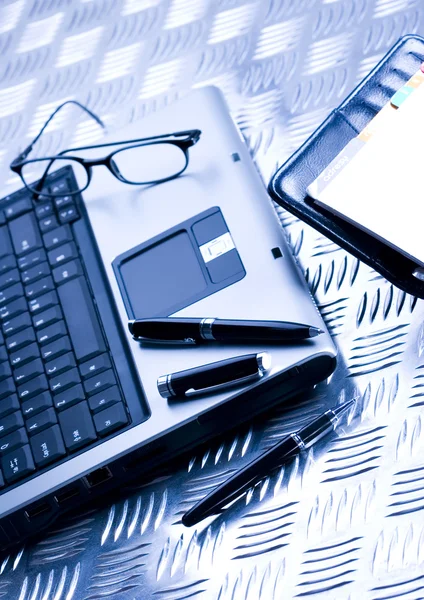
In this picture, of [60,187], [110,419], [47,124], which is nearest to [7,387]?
[110,419]

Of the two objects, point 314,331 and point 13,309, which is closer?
point 314,331

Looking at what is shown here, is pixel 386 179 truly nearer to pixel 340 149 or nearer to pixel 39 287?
pixel 340 149

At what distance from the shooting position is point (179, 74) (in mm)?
918

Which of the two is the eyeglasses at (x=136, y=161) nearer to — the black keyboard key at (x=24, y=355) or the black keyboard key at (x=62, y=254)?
the black keyboard key at (x=62, y=254)

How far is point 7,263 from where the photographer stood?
77cm

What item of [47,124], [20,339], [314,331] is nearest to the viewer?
[314,331]

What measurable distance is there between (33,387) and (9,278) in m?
0.14

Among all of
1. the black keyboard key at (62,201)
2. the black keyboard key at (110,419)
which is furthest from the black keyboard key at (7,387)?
the black keyboard key at (62,201)

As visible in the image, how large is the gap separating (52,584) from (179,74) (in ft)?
2.04

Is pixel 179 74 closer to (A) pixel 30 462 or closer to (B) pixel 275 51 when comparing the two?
(B) pixel 275 51

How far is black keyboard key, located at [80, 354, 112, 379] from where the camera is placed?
2.21ft

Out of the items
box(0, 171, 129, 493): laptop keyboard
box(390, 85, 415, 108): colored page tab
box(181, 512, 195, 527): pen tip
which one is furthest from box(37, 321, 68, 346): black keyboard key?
box(390, 85, 415, 108): colored page tab

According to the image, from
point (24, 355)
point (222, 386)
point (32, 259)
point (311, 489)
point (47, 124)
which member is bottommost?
point (311, 489)

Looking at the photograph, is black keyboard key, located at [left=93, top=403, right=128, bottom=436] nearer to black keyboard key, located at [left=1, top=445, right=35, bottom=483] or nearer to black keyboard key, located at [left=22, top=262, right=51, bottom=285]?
black keyboard key, located at [left=1, top=445, right=35, bottom=483]
